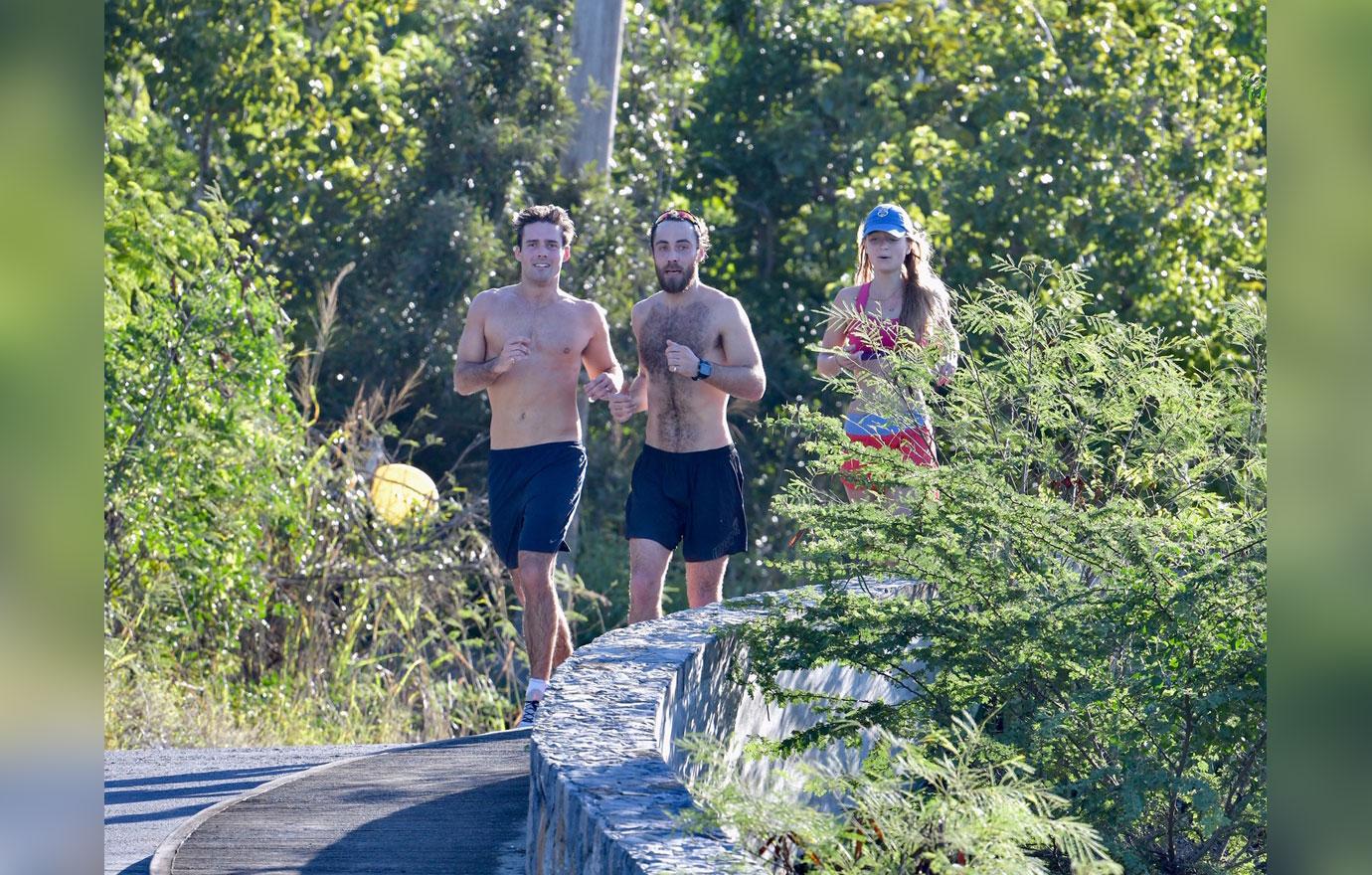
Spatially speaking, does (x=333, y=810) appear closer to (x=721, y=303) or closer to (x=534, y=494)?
(x=534, y=494)

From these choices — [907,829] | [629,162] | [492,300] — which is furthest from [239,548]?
[629,162]

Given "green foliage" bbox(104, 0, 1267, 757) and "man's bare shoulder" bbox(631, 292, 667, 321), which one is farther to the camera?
"green foliage" bbox(104, 0, 1267, 757)

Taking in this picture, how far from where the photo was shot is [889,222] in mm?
7625

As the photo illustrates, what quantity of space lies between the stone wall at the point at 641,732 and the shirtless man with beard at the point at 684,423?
99cm

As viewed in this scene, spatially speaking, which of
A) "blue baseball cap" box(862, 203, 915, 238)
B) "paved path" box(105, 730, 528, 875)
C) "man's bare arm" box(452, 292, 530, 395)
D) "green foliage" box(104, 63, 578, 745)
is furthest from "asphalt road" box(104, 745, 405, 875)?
"blue baseball cap" box(862, 203, 915, 238)

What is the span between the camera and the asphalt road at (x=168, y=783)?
17.1ft

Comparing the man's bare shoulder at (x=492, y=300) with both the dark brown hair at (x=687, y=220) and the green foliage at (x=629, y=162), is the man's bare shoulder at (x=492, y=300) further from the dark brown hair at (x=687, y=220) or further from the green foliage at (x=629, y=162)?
the green foliage at (x=629, y=162)

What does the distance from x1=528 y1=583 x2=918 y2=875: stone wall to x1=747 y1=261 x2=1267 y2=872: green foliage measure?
26 cm

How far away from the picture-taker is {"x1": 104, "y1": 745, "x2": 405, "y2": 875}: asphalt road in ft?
17.1

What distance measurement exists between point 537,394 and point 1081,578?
112 inches

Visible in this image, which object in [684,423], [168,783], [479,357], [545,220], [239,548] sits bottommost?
[168,783]

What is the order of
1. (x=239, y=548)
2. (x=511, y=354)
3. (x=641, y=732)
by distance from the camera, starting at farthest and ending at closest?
(x=239, y=548) → (x=511, y=354) → (x=641, y=732)

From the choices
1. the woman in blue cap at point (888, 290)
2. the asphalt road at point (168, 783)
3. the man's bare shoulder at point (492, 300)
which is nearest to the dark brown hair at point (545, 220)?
the man's bare shoulder at point (492, 300)

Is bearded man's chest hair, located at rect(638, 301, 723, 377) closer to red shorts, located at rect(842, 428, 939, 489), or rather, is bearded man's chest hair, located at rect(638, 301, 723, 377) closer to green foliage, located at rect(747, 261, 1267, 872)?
red shorts, located at rect(842, 428, 939, 489)
